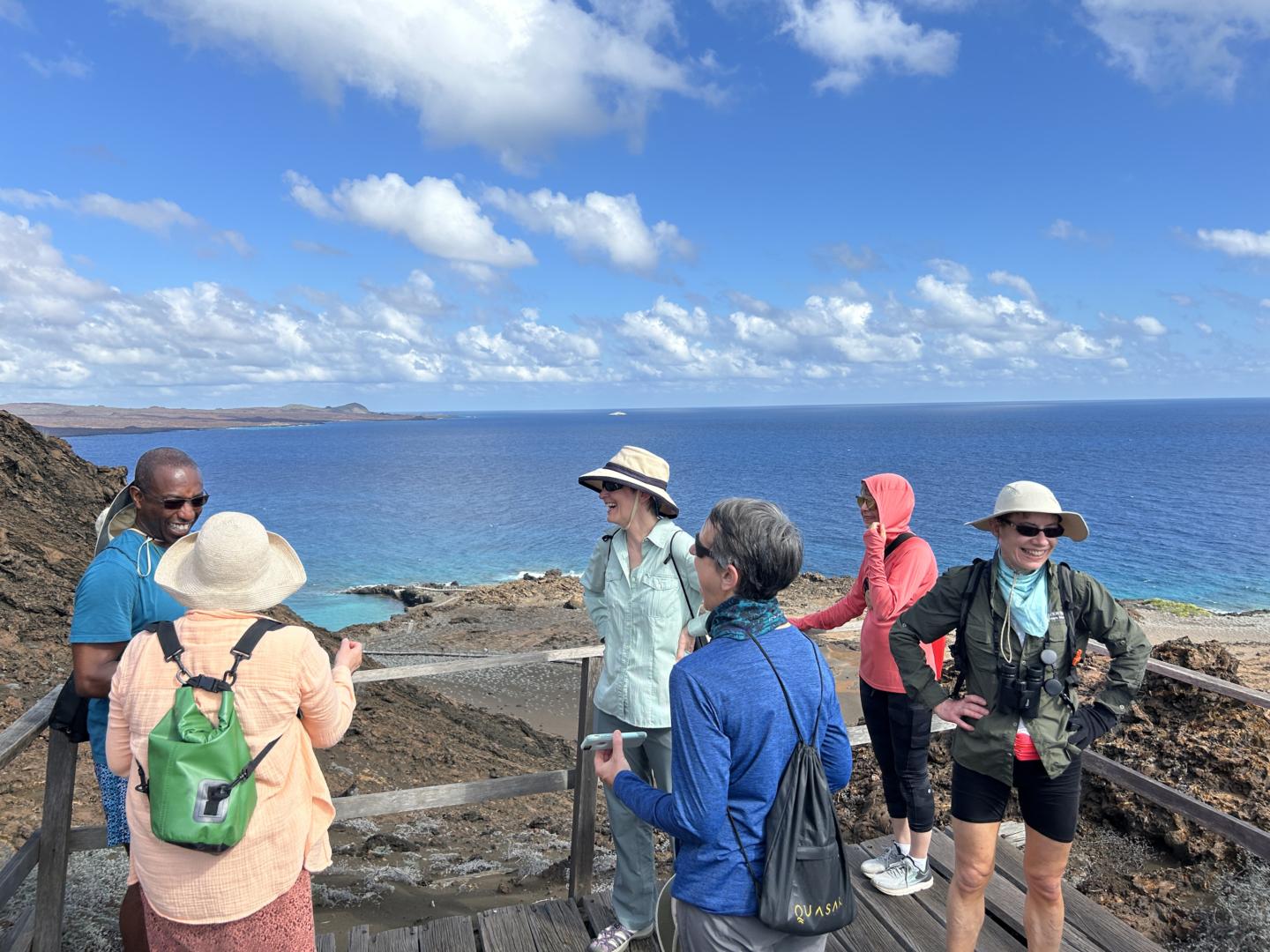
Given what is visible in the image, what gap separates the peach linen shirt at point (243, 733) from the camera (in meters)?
2.21

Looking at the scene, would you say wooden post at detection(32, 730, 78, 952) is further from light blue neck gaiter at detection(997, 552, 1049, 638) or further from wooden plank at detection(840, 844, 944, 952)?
light blue neck gaiter at detection(997, 552, 1049, 638)

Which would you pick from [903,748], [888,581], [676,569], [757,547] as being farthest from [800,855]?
[888,581]

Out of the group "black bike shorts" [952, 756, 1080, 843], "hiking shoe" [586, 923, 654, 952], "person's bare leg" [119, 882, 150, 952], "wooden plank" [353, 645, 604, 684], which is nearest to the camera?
"person's bare leg" [119, 882, 150, 952]

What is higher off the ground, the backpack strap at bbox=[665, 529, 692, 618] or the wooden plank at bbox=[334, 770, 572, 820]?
the backpack strap at bbox=[665, 529, 692, 618]

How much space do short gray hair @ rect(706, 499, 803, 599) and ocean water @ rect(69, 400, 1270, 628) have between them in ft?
86.1

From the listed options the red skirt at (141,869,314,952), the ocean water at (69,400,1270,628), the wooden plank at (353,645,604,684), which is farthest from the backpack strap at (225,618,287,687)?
the ocean water at (69,400,1270,628)

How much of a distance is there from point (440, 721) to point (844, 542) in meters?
35.6

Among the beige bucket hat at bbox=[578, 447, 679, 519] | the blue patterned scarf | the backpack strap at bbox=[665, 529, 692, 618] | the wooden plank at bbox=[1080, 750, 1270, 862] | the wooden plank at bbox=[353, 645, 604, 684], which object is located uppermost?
the beige bucket hat at bbox=[578, 447, 679, 519]

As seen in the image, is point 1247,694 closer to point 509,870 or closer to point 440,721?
point 509,870

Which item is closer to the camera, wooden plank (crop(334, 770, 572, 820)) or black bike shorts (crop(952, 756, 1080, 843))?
black bike shorts (crop(952, 756, 1080, 843))

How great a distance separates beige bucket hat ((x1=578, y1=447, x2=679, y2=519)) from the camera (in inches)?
146

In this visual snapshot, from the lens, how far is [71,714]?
297cm

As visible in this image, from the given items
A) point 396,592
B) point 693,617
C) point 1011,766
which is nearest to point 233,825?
point 693,617

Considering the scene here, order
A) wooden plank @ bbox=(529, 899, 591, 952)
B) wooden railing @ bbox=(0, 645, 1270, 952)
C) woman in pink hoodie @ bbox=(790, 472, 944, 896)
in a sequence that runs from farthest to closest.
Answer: woman in pink hoodie @ bbox=(790, 472, 944, 896)
wooden plank @ bbox=(529, 899, 591, 952)
wooden railing @ bbox=(0, 645, 1270, 952)
